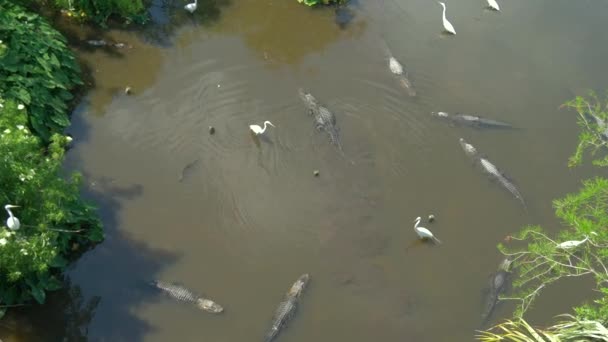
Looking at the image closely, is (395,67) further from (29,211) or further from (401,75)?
(29,211)

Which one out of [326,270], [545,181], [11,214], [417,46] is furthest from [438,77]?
[11,214]

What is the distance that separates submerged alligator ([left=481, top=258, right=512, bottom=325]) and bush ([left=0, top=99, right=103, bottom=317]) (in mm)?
7274

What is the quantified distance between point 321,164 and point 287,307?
355 centimetres

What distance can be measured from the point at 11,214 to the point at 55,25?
7.66m

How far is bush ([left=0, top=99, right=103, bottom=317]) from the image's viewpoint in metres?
8.04

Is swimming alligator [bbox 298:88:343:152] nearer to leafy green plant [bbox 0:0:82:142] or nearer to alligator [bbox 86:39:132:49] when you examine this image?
alligator [bbox 86:39:132:49]

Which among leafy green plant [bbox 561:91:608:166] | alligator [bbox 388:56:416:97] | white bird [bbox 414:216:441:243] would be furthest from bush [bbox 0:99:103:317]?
alligator [bbox 388:56:416:97]

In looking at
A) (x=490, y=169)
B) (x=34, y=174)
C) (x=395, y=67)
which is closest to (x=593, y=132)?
(x=490, y=169)

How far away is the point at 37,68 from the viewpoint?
11781mm

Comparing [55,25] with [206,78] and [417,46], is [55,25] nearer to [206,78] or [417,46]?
[206,78]

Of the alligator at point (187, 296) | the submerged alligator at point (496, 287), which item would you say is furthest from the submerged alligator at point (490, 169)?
the alligator at point (187, 296)

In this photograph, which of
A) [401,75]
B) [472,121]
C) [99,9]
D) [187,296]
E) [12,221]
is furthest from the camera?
[401,75]

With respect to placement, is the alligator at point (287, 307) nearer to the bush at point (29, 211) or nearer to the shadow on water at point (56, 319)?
the shadow on water at point (56, 319)

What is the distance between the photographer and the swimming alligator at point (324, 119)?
41.7 feet
